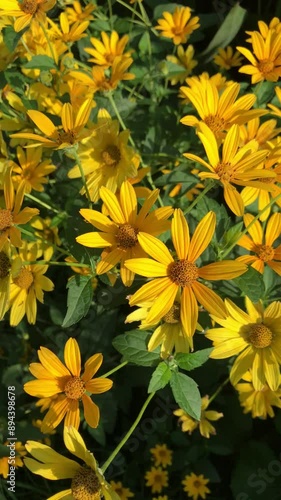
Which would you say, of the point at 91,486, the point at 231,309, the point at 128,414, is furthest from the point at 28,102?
the point at 128,414

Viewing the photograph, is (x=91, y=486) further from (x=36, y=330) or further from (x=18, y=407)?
(x=36, y=330)

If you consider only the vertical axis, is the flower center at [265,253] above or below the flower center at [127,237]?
below

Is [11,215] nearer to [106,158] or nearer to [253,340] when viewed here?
[106,158]

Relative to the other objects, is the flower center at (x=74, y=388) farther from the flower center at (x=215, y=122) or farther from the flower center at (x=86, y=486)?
the flower center at (x=215, y=122)

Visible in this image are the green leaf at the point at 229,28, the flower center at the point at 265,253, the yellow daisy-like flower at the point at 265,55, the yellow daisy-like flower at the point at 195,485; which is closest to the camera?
the flower center at the point at 265,253

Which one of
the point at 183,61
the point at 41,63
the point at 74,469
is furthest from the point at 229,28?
the point at 74,469

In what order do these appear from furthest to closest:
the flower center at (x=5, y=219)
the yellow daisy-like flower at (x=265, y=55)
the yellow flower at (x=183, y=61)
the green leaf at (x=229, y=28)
Result: the green leaf at (x=229, y=28)
the yellow flower at (x=183, y=61)
the yellow daisy-like flower at (x=265, y=55)
the flower center at (x=5, y=219)

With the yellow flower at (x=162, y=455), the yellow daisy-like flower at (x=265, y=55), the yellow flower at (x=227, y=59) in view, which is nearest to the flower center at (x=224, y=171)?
the yellow daisy-like flower at (x=265, y=55)

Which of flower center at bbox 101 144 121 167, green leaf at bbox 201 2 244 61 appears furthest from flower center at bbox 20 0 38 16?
green leaf at bbox 201 2 244 61
